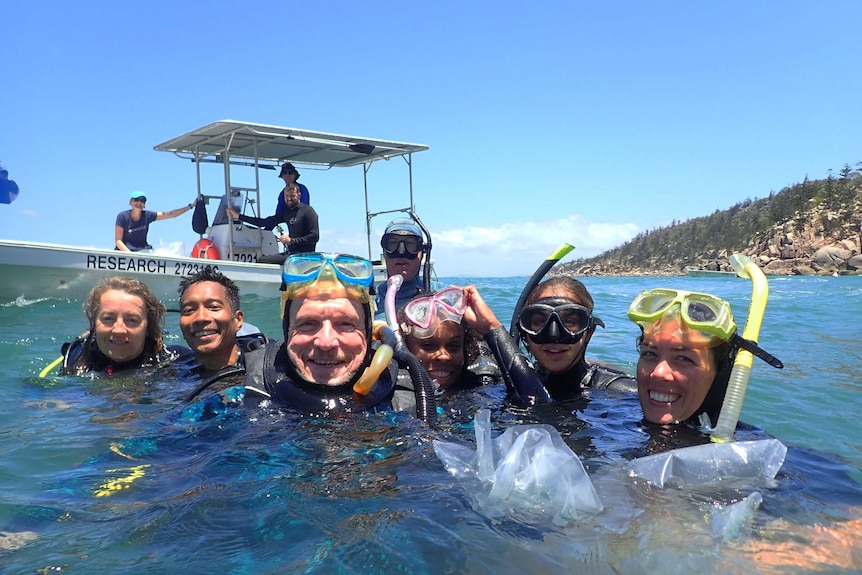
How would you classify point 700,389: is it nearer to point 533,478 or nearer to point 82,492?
point 533,478

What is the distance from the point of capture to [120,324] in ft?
13.8

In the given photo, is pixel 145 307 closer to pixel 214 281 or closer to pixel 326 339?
pixel 214 281

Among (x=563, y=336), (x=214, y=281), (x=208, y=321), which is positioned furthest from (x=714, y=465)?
(x=214, y=281)

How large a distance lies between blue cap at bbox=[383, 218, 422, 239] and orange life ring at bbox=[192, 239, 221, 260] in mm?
6551

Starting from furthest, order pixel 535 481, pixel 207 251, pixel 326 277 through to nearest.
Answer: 1. pixel 207 251
2. pixel 326 277
3. pixel 535 481

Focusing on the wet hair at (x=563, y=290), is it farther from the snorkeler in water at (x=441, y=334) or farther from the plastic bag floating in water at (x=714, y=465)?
the plastic bag floating in water at (x=714, y=465)

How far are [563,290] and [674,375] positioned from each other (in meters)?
1.04

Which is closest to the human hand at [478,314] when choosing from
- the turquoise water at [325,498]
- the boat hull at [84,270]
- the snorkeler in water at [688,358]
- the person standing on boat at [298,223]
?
the turquoise water at [325,498]

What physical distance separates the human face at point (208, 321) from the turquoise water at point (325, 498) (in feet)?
1.05

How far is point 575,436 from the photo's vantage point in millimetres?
3037

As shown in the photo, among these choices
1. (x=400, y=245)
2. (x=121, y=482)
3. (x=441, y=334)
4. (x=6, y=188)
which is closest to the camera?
(x=121, y=482)

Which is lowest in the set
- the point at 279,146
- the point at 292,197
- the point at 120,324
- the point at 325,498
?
the point at 325,498

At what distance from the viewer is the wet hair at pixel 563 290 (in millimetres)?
3627

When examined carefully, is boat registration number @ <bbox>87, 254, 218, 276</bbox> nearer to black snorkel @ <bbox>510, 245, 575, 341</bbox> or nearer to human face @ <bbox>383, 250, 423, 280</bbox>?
human face @ <bbox>383, 250, 423, 280</bbox>
